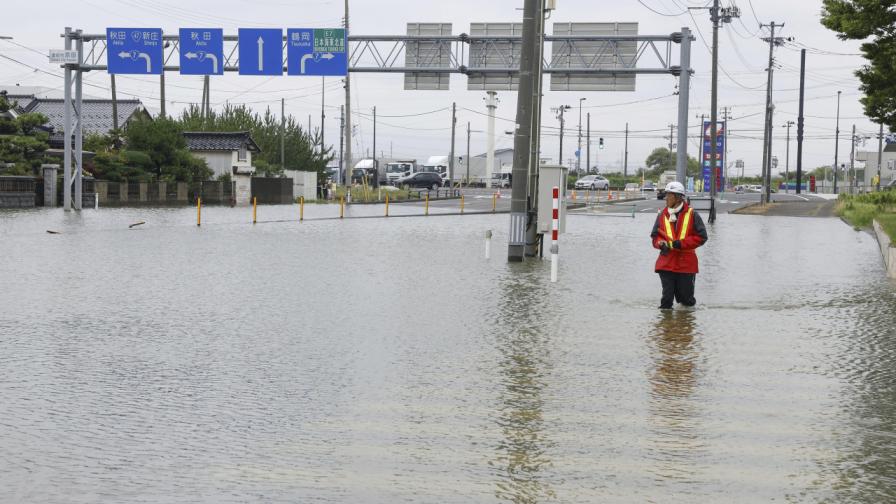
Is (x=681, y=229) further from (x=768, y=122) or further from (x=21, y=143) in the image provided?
(x=768, y=122)

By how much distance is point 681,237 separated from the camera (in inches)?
516

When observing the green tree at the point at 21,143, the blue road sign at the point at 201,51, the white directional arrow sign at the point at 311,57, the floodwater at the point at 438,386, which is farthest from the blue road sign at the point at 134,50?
the floodwater at the point at 438,386

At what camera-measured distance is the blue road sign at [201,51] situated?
42.2 m

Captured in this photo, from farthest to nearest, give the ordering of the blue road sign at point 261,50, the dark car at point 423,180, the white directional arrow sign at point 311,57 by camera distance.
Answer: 1. the dark car at point 423,180
2. the blue road sign at point 261,50
3. the white directional arrow sign at point 311,57

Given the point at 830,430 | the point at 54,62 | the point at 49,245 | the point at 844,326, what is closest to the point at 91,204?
the point at 54,62

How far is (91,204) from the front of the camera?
48500 millimetres

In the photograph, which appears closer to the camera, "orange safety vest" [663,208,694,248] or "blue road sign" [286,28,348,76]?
"orange safety vest" [663,208,694,248]

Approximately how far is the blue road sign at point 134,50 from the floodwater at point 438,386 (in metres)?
25.4

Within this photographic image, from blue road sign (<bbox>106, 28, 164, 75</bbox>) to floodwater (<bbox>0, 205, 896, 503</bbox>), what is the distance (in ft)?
83.3

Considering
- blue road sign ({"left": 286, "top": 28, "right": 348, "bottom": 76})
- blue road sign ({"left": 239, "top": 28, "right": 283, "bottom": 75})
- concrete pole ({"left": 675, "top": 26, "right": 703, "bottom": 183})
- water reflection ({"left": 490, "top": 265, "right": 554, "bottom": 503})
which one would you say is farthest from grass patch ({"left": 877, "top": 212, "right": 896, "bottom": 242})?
blue road sign ({"left": 239, "top": 28, "right": 283, "bottom": 75})

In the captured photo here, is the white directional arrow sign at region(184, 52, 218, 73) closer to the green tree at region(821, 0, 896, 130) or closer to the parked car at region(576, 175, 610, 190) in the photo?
the green tree at region(821, 0, 896, 130)

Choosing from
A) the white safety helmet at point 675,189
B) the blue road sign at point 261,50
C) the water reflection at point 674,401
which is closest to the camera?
the water reflection at point 674,401

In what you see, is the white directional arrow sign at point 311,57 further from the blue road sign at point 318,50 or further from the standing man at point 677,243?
the standing man at point 677,243

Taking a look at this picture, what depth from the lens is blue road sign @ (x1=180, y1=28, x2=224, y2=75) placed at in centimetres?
4222
